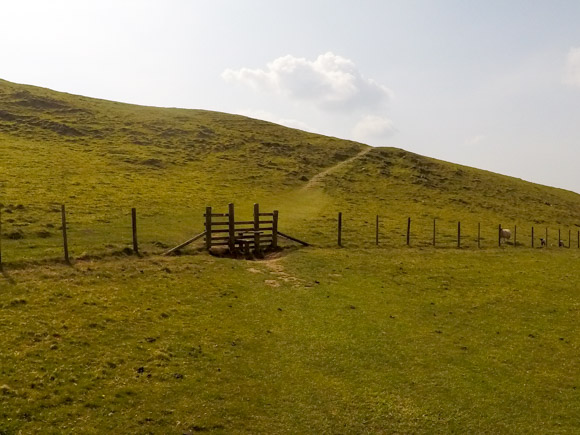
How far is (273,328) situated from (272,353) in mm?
2045

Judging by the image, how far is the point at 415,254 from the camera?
32250mm

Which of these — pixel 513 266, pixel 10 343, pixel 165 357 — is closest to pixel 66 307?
pixel 10 343

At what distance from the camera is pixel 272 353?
Result: 14.3m

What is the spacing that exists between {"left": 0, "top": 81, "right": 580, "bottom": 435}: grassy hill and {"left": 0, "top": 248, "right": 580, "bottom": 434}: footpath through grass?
0.06 m

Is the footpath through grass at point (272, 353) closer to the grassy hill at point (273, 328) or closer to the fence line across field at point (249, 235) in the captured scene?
the grassy hill at point (273, 328)

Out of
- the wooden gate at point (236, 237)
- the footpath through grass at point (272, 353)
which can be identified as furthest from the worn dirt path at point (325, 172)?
the footpath through grass at point (272, 353)

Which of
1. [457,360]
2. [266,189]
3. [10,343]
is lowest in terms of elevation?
[457,360]

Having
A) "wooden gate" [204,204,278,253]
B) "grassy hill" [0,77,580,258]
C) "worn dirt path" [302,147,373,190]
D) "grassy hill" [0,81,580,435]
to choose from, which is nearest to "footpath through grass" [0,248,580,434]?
"grassy hill" [0,81,580,435]

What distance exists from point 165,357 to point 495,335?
39.6 ft

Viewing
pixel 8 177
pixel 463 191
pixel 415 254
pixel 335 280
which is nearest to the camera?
pixel 335 280

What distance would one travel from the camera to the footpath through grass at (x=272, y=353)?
10.8 m

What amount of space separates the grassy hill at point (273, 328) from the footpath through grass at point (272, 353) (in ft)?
0.20

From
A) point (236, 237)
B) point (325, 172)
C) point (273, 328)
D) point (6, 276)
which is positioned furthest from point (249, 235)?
point (325, 172)

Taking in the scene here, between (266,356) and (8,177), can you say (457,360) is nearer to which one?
(266,356)
